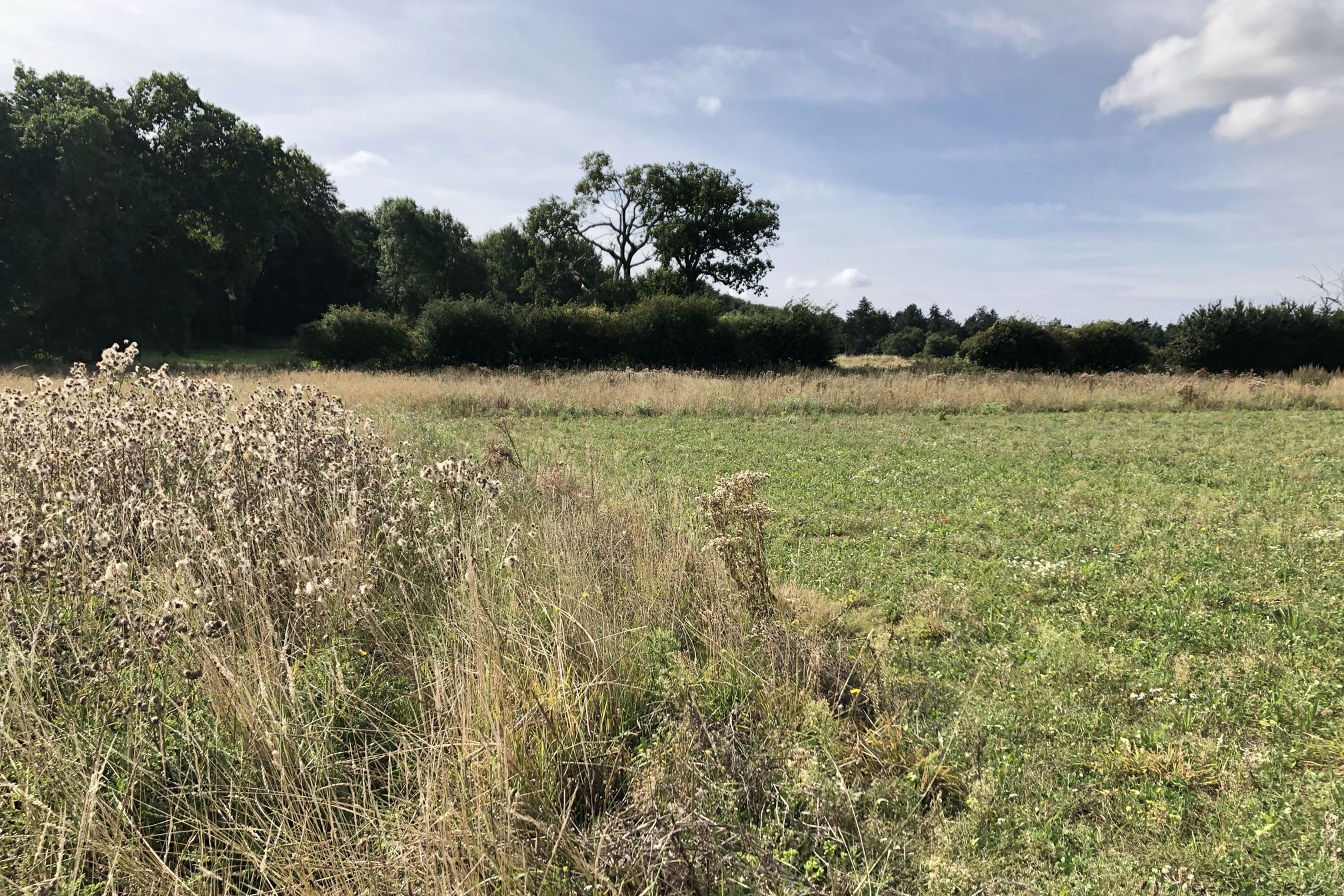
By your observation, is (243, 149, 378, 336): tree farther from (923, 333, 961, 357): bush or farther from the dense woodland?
(923, 333, 961, 357): bush

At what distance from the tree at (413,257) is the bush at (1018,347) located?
33317mm

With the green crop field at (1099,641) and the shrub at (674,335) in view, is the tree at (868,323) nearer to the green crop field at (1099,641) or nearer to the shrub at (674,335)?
the shrub at (674,335)

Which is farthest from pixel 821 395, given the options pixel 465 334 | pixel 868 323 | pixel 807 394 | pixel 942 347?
pixel 868 323

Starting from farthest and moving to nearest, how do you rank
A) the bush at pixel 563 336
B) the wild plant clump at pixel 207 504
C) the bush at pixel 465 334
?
the bush at pixel 563 336
the bush at pixel 465 334
the wild plant clump at pixel 207 504

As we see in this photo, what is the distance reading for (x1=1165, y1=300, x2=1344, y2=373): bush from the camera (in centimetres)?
2777

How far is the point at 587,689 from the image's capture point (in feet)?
10.1

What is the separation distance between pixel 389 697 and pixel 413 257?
48.7 m

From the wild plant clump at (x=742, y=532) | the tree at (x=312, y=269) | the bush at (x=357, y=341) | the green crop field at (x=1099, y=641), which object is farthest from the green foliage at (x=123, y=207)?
the wild plant clump at (x=742, y=532)

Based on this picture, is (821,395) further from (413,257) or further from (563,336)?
(413,257)

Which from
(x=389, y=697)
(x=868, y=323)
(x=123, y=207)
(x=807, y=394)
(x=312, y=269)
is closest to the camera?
(x=389, y=697)

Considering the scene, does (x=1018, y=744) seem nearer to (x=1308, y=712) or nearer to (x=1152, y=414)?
(x=1308, y=712)

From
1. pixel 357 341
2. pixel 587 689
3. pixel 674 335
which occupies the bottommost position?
pixel 587 689

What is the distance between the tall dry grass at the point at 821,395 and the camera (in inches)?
691

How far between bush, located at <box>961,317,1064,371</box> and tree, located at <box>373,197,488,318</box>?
33.3 metres
